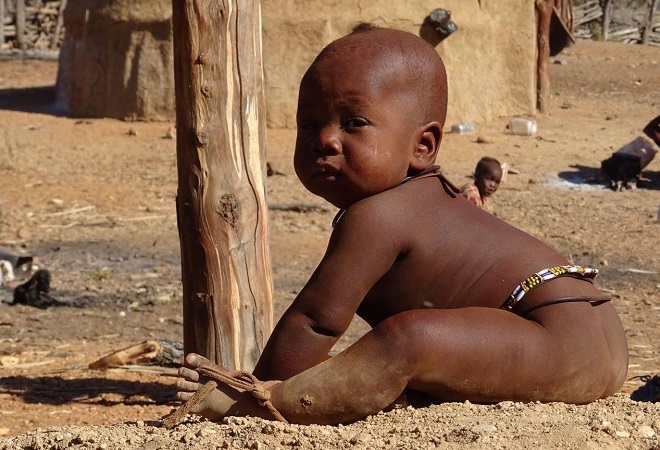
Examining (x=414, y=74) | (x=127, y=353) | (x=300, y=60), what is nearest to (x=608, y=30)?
(x=300, y=60)

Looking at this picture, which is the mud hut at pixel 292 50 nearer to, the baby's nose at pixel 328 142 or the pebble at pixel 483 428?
the baby's nose at pixel 328 142

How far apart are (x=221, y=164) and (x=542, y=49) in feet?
34.3

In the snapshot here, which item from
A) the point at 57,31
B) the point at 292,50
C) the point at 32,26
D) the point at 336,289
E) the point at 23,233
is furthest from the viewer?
the point at 32,26

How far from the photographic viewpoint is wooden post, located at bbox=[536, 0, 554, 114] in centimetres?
1399

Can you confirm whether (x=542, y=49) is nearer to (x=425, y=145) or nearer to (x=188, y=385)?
(x=425, y=145)

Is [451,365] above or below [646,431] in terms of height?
above

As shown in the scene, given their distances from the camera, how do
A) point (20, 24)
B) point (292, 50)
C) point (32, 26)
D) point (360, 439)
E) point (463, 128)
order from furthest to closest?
point (32, 26) < point (20, 24) < point (463, 128) < point (292, 50) < point (360, 439)

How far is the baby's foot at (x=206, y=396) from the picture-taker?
2.60 metres

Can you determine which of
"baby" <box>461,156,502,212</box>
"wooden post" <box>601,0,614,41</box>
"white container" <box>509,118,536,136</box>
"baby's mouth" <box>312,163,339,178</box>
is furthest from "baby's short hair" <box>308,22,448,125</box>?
"wooden post" <box>601,0,614,41</box>

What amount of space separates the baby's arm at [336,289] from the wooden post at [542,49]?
11.8 m

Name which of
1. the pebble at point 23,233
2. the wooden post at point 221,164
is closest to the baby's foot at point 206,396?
the wooden post at point 221,164

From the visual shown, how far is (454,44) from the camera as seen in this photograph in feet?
43.4

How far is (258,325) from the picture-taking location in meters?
4.60

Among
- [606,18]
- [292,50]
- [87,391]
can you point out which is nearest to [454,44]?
[292,50]
